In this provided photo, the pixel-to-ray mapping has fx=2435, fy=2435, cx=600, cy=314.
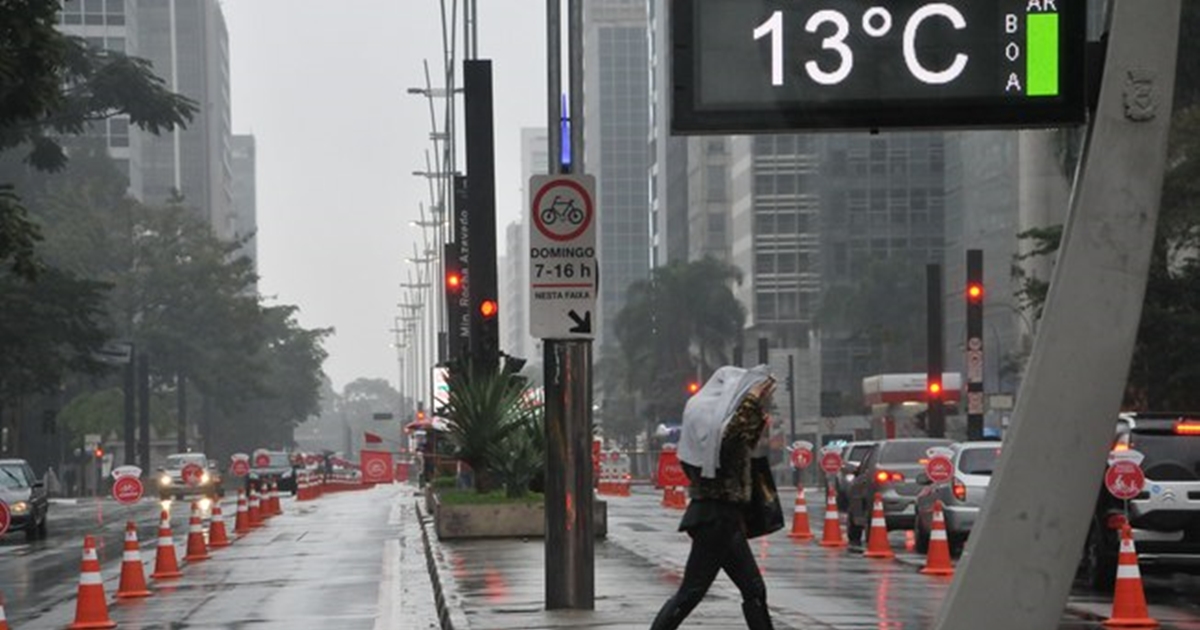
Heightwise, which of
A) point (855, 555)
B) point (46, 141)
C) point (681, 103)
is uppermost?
point (46, 141)

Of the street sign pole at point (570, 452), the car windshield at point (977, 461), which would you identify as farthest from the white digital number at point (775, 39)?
the car windshield at point (977, 461)

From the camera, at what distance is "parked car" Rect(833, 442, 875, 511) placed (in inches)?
1724

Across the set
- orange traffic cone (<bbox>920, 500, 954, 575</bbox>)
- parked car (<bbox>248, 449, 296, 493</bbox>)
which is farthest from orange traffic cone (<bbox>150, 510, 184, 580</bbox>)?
parked car (<bbox>248, 449, 296, 493</bbox>)

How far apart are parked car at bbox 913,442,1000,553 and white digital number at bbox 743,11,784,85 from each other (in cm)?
1844

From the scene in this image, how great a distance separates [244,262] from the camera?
429 feet

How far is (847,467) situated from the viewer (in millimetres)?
44156

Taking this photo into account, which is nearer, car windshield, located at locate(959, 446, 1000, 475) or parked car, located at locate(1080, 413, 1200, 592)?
parked car, located at locate(1080, 413, 1200, 592)

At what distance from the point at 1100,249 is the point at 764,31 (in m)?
1.95

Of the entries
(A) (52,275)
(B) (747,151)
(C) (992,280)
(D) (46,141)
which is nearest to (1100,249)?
(D) (46,141)

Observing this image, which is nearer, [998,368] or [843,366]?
[998,368]

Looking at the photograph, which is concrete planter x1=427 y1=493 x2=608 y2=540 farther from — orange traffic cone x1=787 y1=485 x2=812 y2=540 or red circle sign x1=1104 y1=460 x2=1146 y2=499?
red circle sign x1=1104 y1=460 x2=1146 y2=499

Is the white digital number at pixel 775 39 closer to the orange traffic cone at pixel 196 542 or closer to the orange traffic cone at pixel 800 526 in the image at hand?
the orange traffic cone at pixel 196 542

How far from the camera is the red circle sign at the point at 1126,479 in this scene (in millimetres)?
22500

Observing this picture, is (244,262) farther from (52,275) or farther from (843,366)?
(52,275)
